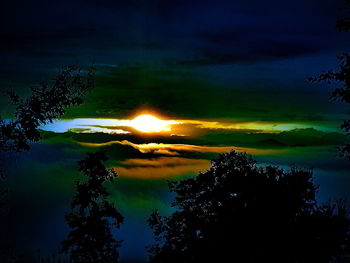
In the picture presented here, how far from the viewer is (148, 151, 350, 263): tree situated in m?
21.9

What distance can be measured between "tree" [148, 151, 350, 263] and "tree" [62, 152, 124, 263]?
6715mm

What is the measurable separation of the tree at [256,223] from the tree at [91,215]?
22.0 feet

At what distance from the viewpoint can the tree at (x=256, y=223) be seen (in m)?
21.9

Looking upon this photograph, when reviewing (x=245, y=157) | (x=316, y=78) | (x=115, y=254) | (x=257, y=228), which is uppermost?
(x=316, y=78)

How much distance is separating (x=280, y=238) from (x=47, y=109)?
14.2m

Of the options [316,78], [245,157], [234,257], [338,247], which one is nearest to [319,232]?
[338,247]

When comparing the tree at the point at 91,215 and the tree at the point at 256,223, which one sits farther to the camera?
the tree at the point at 91,215

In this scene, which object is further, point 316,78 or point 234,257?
point 234,257

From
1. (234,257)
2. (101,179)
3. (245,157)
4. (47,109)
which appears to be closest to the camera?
(47,109)

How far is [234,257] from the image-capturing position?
853 inches

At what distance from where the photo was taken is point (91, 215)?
30.8m

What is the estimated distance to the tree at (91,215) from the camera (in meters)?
30.6

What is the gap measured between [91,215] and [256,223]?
13.4 meters

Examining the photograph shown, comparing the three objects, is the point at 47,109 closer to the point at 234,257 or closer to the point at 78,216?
the point at 234,257
